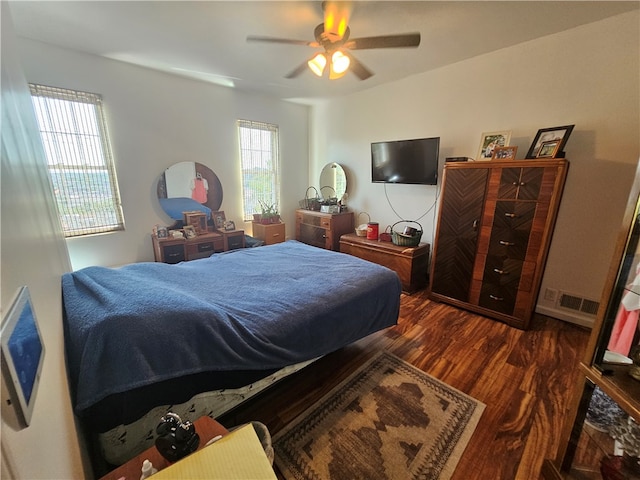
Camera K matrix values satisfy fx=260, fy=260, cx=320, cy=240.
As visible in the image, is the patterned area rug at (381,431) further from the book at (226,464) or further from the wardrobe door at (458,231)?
the wardrobe door at (458,231)

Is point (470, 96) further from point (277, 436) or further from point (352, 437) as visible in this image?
point (277, 436)

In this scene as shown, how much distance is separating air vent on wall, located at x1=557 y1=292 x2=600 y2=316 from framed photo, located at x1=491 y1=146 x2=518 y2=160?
1428mm

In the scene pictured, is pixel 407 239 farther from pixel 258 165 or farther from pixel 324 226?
pixel 258 165

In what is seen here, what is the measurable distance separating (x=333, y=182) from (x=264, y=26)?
8.09 ft

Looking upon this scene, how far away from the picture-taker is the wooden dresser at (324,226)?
3973mm

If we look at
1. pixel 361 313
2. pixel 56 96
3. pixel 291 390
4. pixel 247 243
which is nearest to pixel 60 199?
pixel 56 96

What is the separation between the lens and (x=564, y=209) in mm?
2432

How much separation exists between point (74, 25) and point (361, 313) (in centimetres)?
330

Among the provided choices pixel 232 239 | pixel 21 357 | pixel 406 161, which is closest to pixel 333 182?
pixel 406 161

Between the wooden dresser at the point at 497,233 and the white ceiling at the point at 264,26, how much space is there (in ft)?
3.65

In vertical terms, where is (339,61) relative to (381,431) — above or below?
above

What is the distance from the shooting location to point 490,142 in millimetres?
2688

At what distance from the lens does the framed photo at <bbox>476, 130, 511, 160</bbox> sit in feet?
8.51

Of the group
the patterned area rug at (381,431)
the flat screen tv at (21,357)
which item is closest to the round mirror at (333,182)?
the patterned area rug at (381,431)
